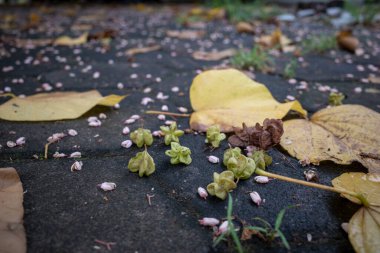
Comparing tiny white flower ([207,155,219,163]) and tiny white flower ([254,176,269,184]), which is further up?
tiny white flower ([254,176,269,184])

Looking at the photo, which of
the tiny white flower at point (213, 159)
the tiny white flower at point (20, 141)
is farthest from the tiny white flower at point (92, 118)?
the tiny white flower at point (213, 159)

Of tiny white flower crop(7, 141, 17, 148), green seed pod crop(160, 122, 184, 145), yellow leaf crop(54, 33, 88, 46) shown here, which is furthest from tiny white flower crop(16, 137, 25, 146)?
yellow leaf crop(54, 33, 88, 46)

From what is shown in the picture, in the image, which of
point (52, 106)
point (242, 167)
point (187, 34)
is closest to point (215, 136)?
point (242, 167)

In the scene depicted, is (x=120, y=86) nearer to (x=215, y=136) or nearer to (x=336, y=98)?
(x=215, y=136)

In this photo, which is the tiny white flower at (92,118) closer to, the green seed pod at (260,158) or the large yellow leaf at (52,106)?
the large yellow leaf at (52,106)

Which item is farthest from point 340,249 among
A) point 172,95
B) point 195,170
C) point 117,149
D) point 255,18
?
point 255,18

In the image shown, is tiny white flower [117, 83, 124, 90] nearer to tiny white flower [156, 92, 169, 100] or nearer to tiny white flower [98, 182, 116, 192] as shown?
tiny white flower [156, 92, 169, 100]

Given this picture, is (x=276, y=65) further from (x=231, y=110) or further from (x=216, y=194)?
(x=216, y=194)
